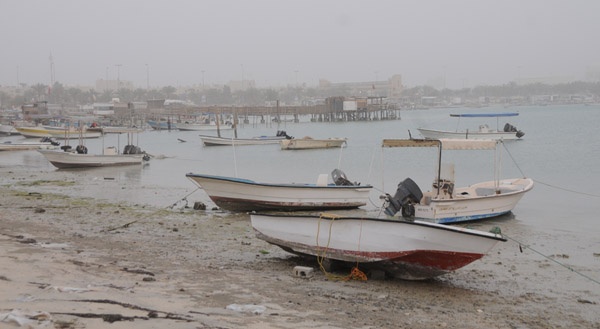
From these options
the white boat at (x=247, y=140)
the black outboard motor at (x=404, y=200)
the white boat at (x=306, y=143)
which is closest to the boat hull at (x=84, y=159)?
the white boat at (x=306, y=143)

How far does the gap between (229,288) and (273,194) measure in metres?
9.52

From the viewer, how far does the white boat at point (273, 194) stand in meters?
17.9

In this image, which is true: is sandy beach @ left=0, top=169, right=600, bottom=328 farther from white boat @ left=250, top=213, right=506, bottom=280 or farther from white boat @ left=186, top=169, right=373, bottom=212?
white boat @ left=186, top=169, right=373, bottom=212

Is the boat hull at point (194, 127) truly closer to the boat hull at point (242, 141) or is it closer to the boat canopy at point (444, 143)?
the boat hull at point (242, 141)

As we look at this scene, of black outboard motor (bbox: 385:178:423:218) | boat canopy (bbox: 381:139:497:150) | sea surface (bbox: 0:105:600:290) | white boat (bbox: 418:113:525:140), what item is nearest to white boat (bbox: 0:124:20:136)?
sea surface (bbox: 0:105:600:290)

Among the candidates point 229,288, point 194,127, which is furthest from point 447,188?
point 194,127

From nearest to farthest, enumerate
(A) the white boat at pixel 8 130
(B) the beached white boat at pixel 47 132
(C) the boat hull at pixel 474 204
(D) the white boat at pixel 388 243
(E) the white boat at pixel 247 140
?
(D) the white boat at pixel 388 243, (C) the boat hull at pixel 474 204, (E) the white boat at pixel 247 140, (B) the beached white boat at pixel 47 132, (A) the white boat at pixel 8 130

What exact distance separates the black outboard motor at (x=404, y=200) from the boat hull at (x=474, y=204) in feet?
3.51

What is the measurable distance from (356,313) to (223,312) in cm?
168

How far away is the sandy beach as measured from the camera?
22.4 feet

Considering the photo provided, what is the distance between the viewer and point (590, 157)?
40156 millimetres

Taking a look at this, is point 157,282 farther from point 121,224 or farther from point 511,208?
point 511,208

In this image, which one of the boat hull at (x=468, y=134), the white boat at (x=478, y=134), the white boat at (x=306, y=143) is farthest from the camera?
the white boat at (x=306, y=143)

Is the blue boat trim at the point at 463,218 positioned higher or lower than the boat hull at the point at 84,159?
higher
